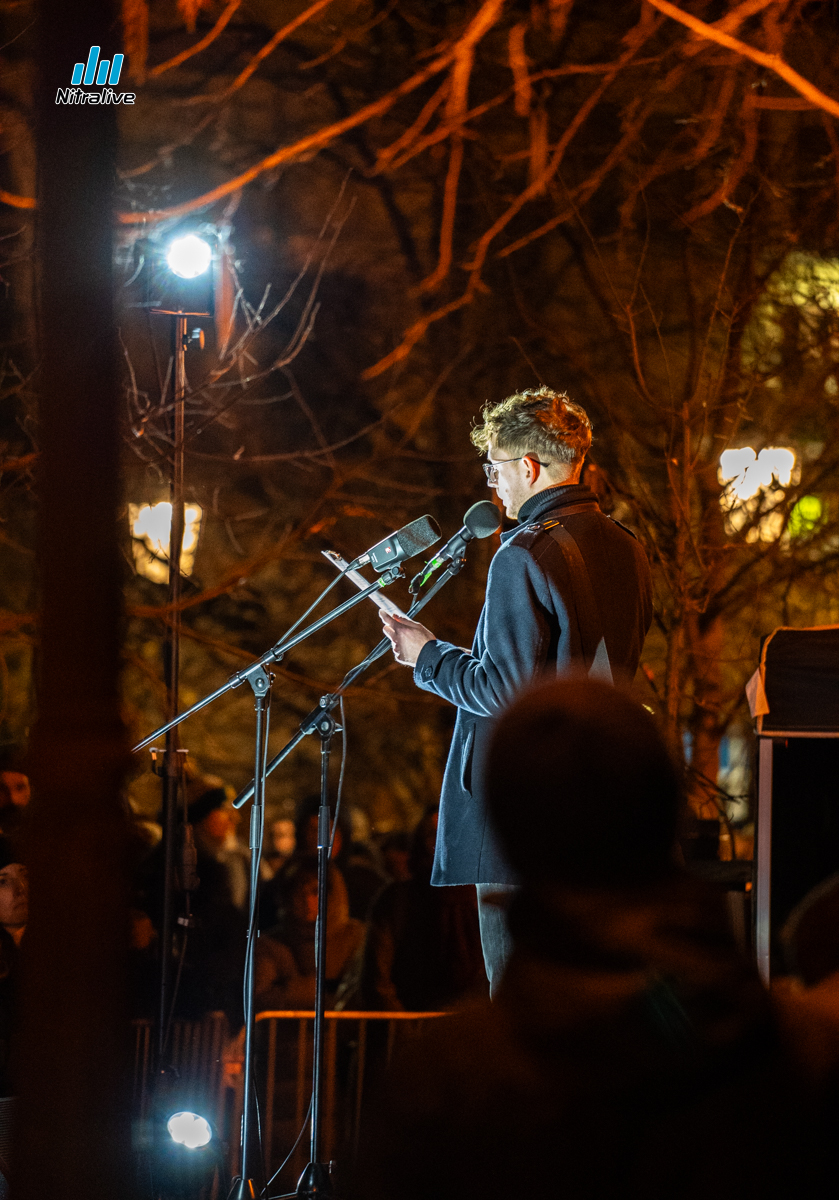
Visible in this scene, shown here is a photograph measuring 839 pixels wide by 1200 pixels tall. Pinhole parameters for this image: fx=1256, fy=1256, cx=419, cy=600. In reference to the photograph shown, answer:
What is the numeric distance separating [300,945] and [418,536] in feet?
11.6

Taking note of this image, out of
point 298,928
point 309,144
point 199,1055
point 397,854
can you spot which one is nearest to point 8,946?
point 199,1055

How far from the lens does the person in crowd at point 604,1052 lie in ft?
3.35

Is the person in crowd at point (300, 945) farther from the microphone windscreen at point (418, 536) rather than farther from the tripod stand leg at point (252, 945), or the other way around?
the microphone windscreen at point (418, 536)

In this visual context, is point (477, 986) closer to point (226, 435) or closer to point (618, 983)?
point (226, 435)

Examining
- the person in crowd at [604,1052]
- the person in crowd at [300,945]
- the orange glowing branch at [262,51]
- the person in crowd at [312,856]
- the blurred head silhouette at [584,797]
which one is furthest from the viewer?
the orange glowing branch at [262,51]

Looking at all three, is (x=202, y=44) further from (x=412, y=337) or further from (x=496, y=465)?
(x=496, y=465)

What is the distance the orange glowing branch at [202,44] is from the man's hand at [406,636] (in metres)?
5.77

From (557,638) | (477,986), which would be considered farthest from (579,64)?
(557,638)

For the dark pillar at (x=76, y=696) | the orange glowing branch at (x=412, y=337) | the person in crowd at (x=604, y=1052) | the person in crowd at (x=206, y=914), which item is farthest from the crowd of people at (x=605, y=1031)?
the orange glowing branch at (x=412, y=337)

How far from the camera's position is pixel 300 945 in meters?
6.38

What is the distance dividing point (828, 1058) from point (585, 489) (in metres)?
2.27

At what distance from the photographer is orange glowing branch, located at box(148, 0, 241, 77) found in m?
7.86

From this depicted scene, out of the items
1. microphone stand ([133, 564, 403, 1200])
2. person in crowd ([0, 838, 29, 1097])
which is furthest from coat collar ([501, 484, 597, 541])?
person in crowd ([0, 838, 29, 1097])

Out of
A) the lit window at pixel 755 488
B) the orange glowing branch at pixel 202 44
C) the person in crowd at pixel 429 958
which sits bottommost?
the person in crowd at pixel 429 958
